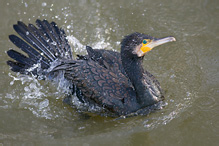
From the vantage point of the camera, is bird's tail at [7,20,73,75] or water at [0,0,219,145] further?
bird's tail at [7,20,73,75]

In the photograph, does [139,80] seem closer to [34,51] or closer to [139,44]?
[139,44]

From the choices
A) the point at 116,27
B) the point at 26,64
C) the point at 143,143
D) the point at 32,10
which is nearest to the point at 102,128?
the point at 143,143

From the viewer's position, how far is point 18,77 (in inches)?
208

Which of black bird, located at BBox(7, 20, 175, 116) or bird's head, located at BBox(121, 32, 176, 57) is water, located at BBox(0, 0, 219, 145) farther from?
bird's head, located at BBox(121, 32, 176, 57)

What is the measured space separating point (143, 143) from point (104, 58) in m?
1.53

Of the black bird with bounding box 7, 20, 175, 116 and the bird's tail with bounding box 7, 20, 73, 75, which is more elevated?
the bird's tail with bounding box 7, 20, 73, 75

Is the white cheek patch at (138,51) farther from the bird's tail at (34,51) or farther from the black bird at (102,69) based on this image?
the bird's tail at (34,51)

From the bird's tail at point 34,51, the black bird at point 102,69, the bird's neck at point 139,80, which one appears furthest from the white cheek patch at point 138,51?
the bird's tail at point 34,51

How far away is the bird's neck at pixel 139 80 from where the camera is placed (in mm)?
4406

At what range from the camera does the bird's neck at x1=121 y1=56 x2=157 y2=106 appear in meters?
4.41

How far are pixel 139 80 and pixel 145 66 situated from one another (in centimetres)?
111

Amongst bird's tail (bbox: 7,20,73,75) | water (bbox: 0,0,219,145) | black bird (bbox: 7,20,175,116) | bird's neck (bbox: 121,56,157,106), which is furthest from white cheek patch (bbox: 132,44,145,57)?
bird's tail (bbox: 7,20,73,75)

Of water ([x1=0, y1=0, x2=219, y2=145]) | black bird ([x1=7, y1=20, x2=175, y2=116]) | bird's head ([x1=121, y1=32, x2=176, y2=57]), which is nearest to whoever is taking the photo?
water ([x1=0, y1=0, x2=219, y2=145])

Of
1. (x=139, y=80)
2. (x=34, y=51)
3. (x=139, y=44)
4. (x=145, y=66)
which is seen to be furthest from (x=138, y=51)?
(x=34, y=51)
